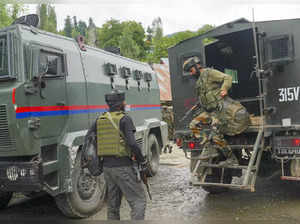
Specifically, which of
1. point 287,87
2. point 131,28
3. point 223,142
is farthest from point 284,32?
point 131,28

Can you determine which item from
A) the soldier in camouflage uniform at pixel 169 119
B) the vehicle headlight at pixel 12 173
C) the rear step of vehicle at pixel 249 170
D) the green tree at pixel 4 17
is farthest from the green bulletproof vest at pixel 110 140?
the green tree at pixel 4 17

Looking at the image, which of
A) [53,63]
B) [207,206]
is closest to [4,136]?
[53,63]

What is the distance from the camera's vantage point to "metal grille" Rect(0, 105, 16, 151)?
4676 mm

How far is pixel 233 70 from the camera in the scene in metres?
7.85

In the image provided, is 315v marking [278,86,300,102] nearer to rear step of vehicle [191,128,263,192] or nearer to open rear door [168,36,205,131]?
rear step of vehicle [191,128,263,192]

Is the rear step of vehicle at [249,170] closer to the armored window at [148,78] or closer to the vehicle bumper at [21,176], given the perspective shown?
the vehicle bumper at [21,176]

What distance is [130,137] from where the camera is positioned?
167 inches

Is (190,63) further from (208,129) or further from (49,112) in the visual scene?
(49,112)

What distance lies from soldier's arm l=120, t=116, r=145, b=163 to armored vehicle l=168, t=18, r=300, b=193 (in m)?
1.91

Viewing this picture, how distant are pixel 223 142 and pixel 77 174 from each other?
243 centimetres

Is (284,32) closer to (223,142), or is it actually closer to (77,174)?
(223,142)

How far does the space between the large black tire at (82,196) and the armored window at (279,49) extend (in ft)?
11.2

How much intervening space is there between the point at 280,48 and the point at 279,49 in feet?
0.07

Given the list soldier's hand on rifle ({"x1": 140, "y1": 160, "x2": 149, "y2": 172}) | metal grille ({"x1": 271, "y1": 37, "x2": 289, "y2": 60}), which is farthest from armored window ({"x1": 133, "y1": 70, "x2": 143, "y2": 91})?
soldier's hand on rifle ({"x1": 140, "y1": 160, "x2": 149, "y2": 172})
